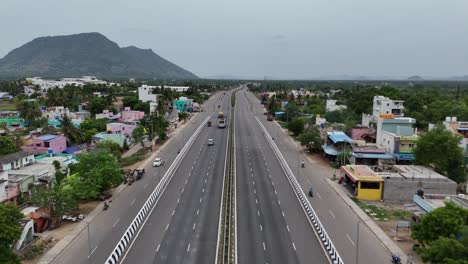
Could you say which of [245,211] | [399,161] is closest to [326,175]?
[399,161]

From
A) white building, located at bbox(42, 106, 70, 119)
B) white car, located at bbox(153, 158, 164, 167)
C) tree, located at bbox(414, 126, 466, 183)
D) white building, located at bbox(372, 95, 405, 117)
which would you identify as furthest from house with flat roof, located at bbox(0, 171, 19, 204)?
white building, located at bbox(372, 95, 405, 117)

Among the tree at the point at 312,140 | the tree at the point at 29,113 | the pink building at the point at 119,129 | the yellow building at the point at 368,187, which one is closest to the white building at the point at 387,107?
the tree at the point at 312,140

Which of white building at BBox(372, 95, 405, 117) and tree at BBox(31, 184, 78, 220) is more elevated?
white building at BBox(372, 95, 405, 117)

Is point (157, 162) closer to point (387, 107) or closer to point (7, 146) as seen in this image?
point (7, 146)

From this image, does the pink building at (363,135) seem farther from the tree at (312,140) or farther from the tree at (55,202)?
the tree at (55,202)

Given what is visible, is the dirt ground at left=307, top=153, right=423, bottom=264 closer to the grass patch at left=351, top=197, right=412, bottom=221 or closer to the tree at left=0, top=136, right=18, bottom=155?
the grass patch at left=351, top=197, right=412, bottom=221

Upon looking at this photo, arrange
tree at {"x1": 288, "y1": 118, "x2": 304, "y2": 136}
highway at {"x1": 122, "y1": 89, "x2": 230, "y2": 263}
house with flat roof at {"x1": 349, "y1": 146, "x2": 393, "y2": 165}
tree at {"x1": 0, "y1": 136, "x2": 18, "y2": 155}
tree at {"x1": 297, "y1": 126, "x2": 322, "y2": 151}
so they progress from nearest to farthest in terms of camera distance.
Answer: highway at {"x1": 122, "y1": 89, "x2": 230, "y2": 263} < tree at {"x1": 0, "y1": 136, "x2": 18, "y2": 155} < house with flat roof at {"x1": 349, "y1": 146, "x2": 393, "y2": 165} < tree at {"x1": 297, "y1": 126, "x2": 322, "y2": 151} < tree at {"x1": 288, "y1": 118, "x2": 304, "y2": 136}

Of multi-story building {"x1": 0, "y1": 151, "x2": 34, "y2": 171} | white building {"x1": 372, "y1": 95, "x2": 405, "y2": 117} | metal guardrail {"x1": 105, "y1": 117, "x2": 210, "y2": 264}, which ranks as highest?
white building {"x1": 372, "y1": 95, "x2": 405, "y2": 117}
